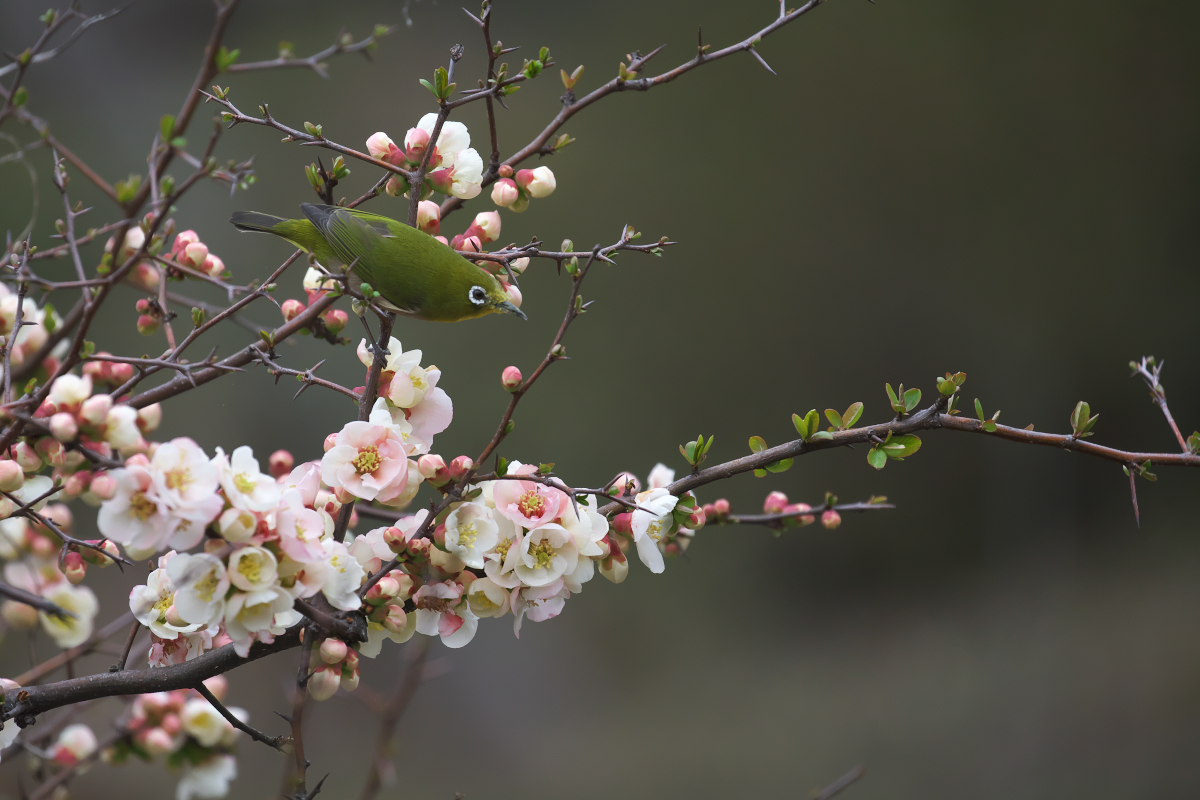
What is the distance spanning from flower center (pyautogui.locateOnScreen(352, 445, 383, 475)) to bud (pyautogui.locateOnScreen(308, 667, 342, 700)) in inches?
4.6

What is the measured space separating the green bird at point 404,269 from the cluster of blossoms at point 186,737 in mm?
377

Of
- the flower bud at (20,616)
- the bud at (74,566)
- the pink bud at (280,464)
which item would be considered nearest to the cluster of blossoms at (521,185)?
the pink bud at (280,464)

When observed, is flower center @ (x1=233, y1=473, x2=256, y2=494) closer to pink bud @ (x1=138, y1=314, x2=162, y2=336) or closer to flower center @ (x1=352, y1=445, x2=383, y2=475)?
flower center @ (x1=352, y1=445, x2=383, y2=475)

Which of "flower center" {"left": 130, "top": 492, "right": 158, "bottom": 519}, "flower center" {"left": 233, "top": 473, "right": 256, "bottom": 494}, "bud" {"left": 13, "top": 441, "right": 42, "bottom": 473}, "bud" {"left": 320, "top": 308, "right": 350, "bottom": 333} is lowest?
"flower center" {"left": 130, "top": 492, "right": 158, "bottom": 519}

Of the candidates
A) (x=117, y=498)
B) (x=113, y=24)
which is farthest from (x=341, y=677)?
(x=113, y=24)

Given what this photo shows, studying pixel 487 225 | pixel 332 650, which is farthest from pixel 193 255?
pixel 332 650

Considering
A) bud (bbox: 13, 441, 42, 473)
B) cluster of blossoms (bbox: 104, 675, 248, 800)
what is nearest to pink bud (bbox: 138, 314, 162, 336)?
bud (bbox: 13, 441, 42, 473)

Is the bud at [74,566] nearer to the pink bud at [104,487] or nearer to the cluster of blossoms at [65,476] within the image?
the cluster of blossoms at [65,476]

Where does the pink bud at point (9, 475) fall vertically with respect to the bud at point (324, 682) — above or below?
above

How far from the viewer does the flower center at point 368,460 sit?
0.54 metres

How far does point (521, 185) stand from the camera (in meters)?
0.67

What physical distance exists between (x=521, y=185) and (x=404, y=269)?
0.86 feet

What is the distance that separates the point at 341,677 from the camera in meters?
0.56

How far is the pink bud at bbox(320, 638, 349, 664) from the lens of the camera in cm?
52
